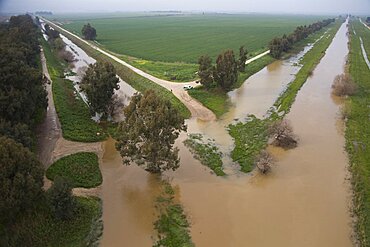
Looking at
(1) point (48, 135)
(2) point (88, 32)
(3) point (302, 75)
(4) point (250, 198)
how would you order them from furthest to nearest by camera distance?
(2) point (88, 32) < (3) point (302, 75) < (1) point (48, 135) < (4) point (250, 198)

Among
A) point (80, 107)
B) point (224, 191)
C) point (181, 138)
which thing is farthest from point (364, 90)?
point (80, 107)

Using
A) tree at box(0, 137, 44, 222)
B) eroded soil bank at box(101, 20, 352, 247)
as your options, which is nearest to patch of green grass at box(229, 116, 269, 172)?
eroded soil bank at box(101, 20, 352, 247)

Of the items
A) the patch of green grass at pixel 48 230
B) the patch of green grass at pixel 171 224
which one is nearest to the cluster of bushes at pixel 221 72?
the patch of green grass at pixel 171 224

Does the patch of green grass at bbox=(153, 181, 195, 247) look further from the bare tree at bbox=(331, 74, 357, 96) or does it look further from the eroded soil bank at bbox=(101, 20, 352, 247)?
the bare tree at bbox=(331, 74, 357, 96)

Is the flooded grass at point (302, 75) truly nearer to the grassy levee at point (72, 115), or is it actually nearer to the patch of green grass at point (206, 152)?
the patch of green grass at point (206, 152)

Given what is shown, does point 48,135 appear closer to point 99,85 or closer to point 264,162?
point 99,85

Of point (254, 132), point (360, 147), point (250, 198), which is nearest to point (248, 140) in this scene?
point (254, 132)
